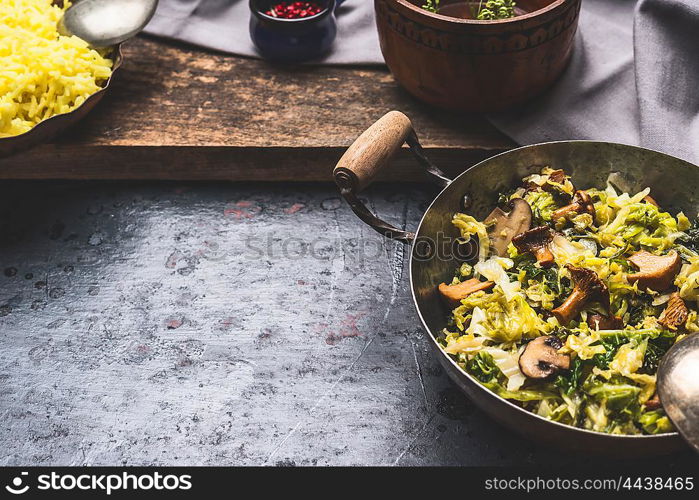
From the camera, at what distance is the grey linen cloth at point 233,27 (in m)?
2.85

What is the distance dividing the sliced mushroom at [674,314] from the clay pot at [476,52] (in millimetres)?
918

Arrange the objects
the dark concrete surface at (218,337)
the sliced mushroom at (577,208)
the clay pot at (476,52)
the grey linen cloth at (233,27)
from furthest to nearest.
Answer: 1. the grey linen cloth at (233,27)
2. the clay pot at (476,52)
3. the sliced mushroom at (577,208)
4. the dark concrete surface at (218,337)

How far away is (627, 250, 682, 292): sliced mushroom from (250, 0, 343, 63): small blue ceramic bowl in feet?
4.90

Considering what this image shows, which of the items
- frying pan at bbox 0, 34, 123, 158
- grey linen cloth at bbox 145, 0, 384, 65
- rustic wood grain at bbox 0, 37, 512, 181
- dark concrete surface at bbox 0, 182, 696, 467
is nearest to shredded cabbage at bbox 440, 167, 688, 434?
dark concrete surface at bbox 0, 182, 696, 467

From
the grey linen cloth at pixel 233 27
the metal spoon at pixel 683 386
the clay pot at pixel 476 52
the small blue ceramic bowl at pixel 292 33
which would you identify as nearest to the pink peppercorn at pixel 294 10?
the small blue ceramic bowl at pixel 292 33

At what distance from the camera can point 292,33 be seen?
271 centimetres

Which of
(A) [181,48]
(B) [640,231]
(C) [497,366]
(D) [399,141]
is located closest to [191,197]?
(A) [181,48]

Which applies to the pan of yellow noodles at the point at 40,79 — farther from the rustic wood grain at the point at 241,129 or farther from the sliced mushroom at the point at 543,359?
the sliced mushroom at the point at 543,359

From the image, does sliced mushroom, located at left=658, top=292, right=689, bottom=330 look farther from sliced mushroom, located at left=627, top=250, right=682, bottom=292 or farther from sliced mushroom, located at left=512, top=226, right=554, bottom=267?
sliced mushroom, located at left=512, top=226, right=554, bottom=267

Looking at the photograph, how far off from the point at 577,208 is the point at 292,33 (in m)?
1.30

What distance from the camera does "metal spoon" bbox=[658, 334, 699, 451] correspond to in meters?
1.48

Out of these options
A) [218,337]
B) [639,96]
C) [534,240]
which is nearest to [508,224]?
[534,240]

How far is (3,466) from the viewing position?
1.94 meters

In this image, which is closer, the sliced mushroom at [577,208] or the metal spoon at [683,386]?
the metal spoon at [683,386]
